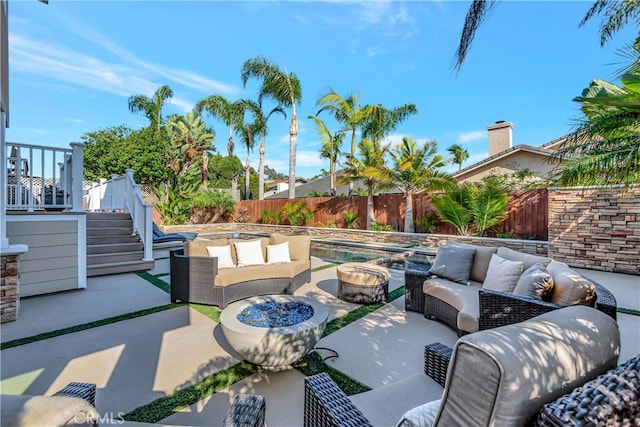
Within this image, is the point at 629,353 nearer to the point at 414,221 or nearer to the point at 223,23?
the point at 414,221

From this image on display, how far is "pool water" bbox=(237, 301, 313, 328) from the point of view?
2920 mm

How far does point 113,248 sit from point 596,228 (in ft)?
38.2

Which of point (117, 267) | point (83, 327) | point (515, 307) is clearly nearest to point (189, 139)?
point (117, 267)

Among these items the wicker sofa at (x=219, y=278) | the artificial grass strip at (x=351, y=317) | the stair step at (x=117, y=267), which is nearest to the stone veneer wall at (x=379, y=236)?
the artificial grass strip at (x=351, y=317)

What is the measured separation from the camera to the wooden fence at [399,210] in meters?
9.42

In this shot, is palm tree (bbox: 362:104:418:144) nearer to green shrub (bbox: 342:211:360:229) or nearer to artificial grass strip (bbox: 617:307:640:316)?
green shrub (bbox: 342:211:360:229)

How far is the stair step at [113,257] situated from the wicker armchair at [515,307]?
7513 millimetres

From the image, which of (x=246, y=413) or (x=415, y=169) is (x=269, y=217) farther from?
(x=246, y=413)

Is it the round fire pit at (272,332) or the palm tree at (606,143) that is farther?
the palm tree at (606,143)

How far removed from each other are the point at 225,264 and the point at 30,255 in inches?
136

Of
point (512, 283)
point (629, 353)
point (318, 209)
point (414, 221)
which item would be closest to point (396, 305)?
point (512, 283)

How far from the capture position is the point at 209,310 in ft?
14.9

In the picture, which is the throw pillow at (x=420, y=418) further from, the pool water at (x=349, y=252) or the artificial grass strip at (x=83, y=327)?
the pool water at (x=349, y=252)

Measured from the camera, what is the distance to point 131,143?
1828 cm
